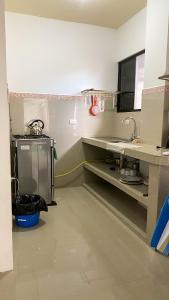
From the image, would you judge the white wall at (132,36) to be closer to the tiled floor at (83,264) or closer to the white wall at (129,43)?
the white wall at (129,43)

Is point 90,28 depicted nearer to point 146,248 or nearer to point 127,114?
point 127,114

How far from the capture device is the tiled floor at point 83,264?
1.49m

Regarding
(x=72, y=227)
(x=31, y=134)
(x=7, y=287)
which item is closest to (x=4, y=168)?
(x=7, y=287)

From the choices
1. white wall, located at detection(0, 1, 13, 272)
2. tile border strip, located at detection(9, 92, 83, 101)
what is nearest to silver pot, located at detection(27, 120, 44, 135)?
tile border strip, located at detection(9, 92, 83, 101)

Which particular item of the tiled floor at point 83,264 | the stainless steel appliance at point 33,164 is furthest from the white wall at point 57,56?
the tiled floor at point 83,264

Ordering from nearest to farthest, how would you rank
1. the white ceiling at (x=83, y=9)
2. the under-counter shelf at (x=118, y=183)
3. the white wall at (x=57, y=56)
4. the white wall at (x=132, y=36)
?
the under-counter shelf at (x=118, y=183) → the white ceiling at (x=83, y=9) → the white wall at (x=132, y=36) → the white wall at (x=57, y=56)

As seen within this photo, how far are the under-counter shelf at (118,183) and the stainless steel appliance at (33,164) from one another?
75cm

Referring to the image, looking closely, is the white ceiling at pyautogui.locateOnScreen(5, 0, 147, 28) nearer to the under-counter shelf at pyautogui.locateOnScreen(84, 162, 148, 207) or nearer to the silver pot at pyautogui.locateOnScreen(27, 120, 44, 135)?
the silver pot at pyautogui.locateOnScreen(27, 120, 44, 135)

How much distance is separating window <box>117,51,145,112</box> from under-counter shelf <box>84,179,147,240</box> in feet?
4.41

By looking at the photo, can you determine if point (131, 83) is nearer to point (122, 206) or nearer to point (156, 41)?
point (156, 41)

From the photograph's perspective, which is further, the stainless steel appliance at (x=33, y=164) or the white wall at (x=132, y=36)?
the white wall at (x=132, y=36)

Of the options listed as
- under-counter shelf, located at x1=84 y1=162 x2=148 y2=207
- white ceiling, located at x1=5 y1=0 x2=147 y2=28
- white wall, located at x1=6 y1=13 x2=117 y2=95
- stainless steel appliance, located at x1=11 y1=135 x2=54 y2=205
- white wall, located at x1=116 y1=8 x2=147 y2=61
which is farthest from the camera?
white wall, located at x1=6 y1=13 x2=117 y2=95

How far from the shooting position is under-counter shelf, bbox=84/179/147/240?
2461 millimetres

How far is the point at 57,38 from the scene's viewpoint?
3.55 meters
